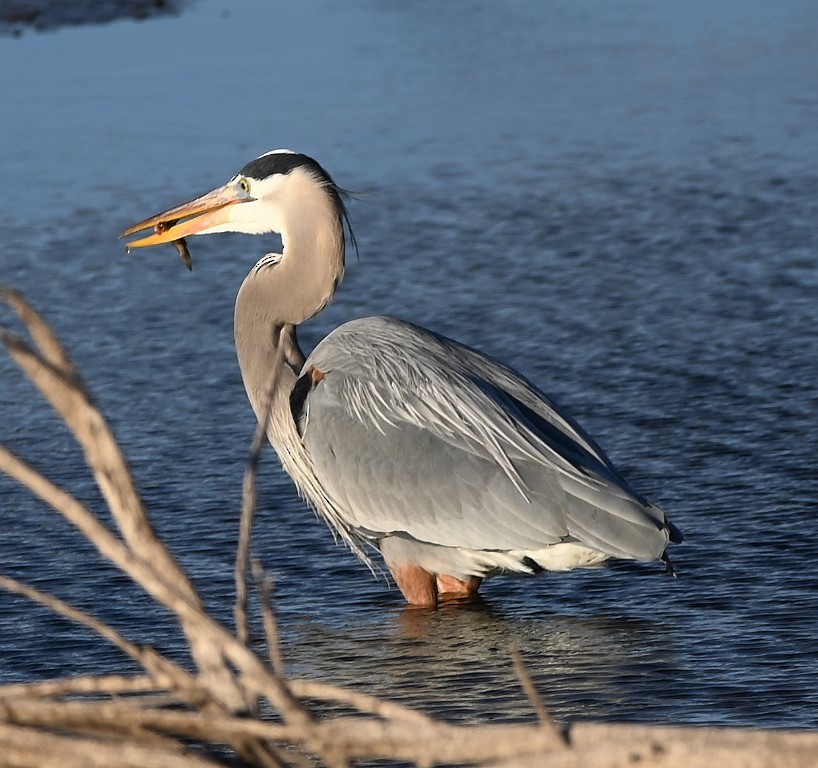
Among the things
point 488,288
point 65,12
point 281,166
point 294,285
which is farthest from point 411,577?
point 65,12

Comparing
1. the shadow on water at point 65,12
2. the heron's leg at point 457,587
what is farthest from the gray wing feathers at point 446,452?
the shadow on water at point 65,12

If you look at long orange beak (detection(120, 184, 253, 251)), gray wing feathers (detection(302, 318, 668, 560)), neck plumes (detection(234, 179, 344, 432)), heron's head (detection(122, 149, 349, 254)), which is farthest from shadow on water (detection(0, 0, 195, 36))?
gray wing feathers (detection(302, 318, 668, 560))

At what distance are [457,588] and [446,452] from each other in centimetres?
55

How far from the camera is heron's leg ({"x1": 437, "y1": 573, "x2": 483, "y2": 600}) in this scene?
6.25 meters

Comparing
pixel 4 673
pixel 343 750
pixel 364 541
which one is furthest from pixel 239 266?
pixel 343 750

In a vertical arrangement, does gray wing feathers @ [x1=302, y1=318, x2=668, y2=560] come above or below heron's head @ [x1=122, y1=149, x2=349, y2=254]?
below

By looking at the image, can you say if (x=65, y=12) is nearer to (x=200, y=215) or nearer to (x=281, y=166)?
(x=200, y=215)

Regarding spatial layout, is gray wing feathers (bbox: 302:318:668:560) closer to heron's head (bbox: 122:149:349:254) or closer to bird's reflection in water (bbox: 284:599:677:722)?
bird's reflection in water (bbox: 284:599:677:722)

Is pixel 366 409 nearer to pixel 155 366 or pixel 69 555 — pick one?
pixel 69 555

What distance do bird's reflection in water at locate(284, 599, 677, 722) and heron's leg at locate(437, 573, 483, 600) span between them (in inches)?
3.4

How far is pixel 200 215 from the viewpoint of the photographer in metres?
6.86

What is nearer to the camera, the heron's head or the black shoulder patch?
the black shoulder patch

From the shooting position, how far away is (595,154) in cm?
1286

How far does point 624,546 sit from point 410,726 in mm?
3120
